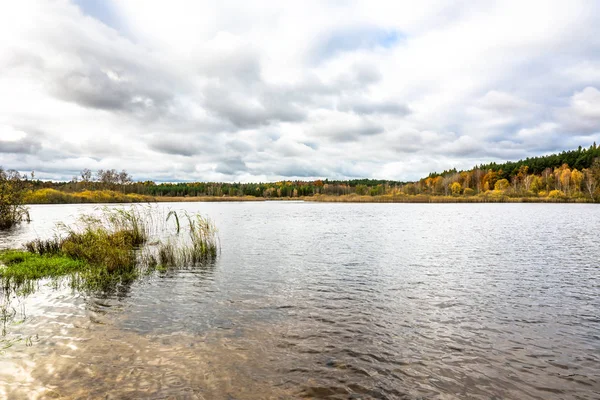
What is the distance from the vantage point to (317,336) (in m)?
9.71

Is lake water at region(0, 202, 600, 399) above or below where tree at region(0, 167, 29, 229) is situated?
below

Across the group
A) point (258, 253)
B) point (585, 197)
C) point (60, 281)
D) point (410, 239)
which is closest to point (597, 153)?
point (585, 197)

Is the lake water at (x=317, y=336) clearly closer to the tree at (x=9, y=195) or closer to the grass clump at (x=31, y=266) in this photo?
the grass clump at (x=31, y=266)

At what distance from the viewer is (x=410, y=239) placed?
30.5 metres

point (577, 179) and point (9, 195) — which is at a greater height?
point (577, 179)

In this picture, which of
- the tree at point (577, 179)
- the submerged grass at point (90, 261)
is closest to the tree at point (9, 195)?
the submerged grass at point (90, 261)

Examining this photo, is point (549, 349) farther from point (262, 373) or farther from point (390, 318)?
point (262, 373)

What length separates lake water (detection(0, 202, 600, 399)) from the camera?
7.02 meters

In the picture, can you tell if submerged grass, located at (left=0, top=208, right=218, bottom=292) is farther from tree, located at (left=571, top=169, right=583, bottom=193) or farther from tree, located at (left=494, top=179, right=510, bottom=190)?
tree, located at (left=494, top=179, right=510, bottom=190)

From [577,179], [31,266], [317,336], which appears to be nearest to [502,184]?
[577,179]

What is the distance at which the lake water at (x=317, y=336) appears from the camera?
23.0 ft

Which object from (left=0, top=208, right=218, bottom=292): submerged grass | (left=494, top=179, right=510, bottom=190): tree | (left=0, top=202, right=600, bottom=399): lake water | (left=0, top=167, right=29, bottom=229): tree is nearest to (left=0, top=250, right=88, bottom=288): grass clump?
(left=0, top=208, right=218, bottom=292): submerged grass

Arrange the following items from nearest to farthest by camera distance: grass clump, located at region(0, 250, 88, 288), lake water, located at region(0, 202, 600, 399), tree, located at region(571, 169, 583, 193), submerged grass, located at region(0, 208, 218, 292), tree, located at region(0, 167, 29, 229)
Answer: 1. lake water, located at region(0, 202, 600, 399)
2. grass clump, located at region(0, 250, 88, 288)
3. submerged grass, located at region(0, 208, 218, 292)
4. tree, located at region(0, 167, 29, 229)
5. tree, located at region(571, 169, 583, 193)

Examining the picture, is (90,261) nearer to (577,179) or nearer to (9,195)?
(9,195)
